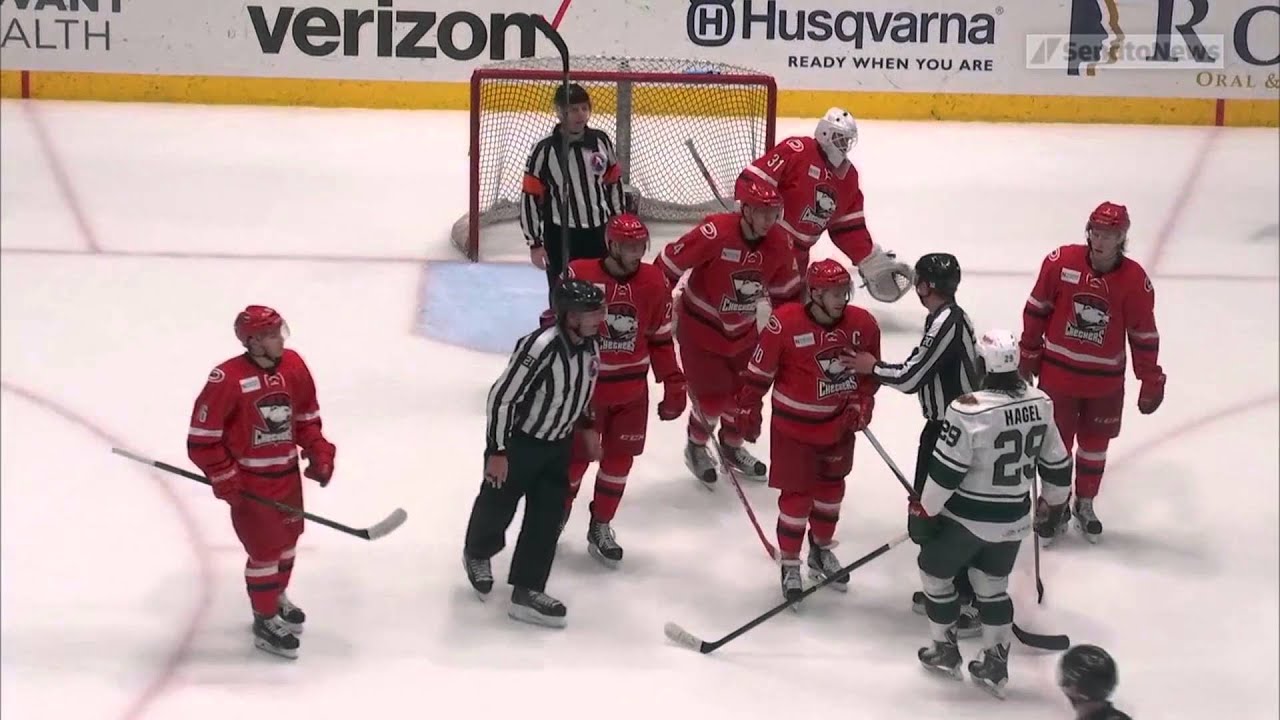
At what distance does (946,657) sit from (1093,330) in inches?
42.1

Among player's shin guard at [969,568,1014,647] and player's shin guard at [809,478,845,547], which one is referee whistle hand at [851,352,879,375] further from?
player's shin guard at [969,568,1014,647]

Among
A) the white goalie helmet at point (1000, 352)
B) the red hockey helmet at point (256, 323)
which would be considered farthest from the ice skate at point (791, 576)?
the red hockey helmet at point (256, 323)

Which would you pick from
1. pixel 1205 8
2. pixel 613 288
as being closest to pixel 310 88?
pixel 613 288

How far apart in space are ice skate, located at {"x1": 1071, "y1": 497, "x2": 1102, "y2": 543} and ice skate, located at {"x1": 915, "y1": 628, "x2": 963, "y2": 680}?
3.10 feet

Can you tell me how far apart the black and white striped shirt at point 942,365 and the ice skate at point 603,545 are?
3.15 ft

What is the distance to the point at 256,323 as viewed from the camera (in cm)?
459

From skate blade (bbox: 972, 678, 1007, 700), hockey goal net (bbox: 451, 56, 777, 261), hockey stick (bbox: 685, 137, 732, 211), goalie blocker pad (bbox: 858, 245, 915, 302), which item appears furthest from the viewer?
hockey goal net (bbox: 451, 56, 777, 261)

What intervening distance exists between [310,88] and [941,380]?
5.58m

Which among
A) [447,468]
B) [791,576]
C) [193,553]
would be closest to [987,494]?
[791,576]

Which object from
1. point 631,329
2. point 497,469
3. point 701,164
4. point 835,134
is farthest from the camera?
point 701,164

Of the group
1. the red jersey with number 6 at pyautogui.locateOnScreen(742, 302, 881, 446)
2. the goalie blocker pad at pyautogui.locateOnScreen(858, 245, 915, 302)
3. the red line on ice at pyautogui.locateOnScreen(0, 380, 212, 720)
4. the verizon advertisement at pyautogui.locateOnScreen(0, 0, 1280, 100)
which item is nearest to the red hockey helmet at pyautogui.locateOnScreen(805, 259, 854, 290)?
the red jersey with number 6 at pyautogui.locateOnScreen(742, 302, 881, 446)

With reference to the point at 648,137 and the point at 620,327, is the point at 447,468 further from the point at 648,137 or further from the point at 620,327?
the point at 648,137

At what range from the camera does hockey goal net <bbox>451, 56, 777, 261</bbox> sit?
315 inches

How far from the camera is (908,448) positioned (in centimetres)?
629
